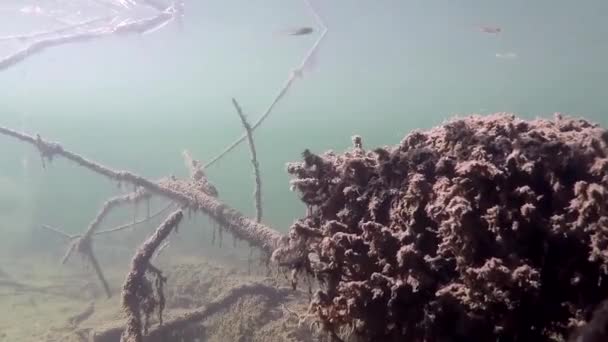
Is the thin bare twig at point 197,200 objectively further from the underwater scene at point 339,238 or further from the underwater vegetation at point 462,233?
the underwater vegetation at point 462,233

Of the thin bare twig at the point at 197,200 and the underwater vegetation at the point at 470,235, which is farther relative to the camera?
the thin bare twig at the point at 197,200

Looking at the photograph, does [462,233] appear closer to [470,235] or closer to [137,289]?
[470,235]

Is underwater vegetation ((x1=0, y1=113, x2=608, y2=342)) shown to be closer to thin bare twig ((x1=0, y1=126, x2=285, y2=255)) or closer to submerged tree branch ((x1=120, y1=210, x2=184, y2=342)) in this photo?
thin bare twig ((x1=0, y1=126, x2=285, y2=255))

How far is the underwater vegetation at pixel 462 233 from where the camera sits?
2.09m

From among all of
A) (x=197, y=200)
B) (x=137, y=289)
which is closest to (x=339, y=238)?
(x=137, y=289)

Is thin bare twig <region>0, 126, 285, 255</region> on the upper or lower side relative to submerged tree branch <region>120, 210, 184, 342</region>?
upper

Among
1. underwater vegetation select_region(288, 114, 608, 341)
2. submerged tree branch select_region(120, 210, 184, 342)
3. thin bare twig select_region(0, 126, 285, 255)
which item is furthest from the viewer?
thin bare twig select_region(0, 126, 285, 255)

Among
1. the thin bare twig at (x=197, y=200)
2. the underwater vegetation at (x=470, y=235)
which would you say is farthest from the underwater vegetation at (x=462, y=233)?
the thin bare twig at (x=197, y=200)

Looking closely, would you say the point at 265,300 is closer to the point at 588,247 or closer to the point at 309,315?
the point at 309,315

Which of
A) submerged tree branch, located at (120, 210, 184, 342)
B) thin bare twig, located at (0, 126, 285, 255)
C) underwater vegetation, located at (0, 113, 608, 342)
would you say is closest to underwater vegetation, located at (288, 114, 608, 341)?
underwater vegetation, located at (0, 113, 608, 342)

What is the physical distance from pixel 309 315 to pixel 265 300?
4.48 meters

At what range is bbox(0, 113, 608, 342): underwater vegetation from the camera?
6.84ft

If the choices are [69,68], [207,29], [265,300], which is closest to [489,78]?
[207,29]

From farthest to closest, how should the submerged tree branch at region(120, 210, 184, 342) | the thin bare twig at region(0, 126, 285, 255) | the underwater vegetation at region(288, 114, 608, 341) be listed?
the thin bare twig at region(0, 126, 285, 255) → the submerged tree branch at region(120, 210, 184, 342) → the underwater vegetation at region(288, 114, 608, 341)
